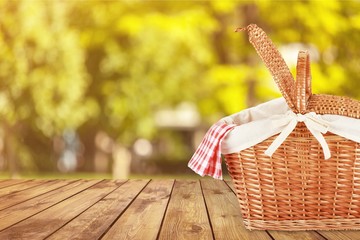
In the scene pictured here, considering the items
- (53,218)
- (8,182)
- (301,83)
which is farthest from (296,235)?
(8,182)

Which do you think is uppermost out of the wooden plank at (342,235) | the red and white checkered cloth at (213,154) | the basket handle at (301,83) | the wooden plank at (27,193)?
the basket handle at (301,83)

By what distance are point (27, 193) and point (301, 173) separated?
166 cm

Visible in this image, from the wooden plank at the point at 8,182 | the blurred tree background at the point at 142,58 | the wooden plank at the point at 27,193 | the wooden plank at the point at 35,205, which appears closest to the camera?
the wooden plank at the point at 35,205

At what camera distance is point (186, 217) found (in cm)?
234

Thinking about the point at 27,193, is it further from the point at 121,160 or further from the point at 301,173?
the point at 121,160

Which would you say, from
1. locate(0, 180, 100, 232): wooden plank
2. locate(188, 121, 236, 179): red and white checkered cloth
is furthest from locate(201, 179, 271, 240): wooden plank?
locate(0, 180, 100, 232): wooden plank

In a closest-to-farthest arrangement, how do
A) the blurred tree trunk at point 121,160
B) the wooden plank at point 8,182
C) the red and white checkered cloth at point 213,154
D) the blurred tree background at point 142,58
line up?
1. the red and white checkered cloth at point 213,154
2. the wooden plank at point 8,182
3. the blurred tree background at point 142,58
4. the blurred tree trunk at point 121,160

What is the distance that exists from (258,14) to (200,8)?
59cm

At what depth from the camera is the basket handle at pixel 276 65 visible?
6.70ft

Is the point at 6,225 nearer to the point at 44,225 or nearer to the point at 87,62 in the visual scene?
the point at 44,225

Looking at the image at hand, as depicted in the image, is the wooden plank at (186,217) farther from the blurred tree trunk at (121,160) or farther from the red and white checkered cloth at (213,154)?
the blurred tree trunk at (121,160)

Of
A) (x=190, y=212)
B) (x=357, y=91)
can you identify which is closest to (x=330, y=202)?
(x=190, y=212)

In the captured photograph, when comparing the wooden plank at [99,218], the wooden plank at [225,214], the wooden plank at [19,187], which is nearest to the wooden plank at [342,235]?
the wooden plank at [225,214]

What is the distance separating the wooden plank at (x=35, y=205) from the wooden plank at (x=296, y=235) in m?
0.93
